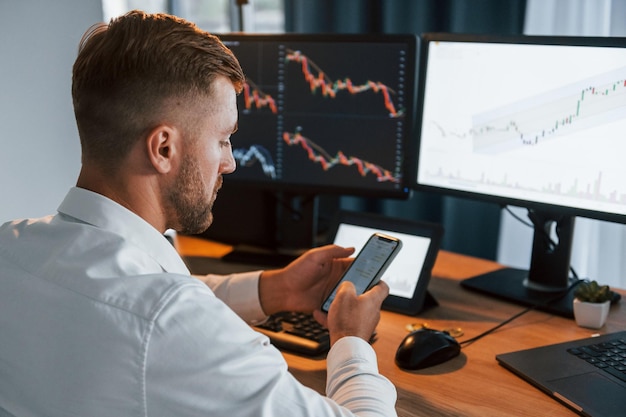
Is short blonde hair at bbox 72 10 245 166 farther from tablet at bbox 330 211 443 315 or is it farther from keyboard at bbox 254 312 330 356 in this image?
tablet at bbox 330 211 443 315

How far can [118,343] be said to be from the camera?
760 millimetres

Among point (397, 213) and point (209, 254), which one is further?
point (397, 213)

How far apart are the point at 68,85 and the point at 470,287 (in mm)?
1039

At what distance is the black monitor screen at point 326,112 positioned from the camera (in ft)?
5.14

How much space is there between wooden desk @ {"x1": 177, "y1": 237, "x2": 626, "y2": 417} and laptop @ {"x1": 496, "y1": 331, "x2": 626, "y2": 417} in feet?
0.06

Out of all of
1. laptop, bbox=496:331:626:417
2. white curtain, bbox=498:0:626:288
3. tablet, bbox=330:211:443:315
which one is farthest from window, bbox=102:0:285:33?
laptop, bbox=496:331:626:417

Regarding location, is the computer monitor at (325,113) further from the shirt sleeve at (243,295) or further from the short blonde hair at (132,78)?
the short blonde hair at (132,78)

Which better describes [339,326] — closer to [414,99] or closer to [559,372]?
[559,372]

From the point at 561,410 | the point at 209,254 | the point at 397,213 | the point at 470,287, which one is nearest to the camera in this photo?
the point at 561,410

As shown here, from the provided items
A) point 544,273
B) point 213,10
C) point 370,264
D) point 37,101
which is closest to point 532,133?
point 544,273

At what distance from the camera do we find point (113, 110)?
916mm

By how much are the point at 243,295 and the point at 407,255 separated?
34 centimetres

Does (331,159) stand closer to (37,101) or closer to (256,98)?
(256,98)

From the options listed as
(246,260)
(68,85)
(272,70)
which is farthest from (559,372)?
(68,85)
